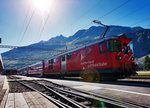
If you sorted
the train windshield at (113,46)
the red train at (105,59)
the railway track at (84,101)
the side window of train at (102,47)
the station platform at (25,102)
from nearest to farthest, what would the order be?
the railway track at (84,101) < the station platform at (25,102) < the red train at (105,59) < the train windshield at (113,46) < the side window of train at (102,47)

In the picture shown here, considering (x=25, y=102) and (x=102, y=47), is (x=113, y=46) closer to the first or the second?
(x=102, y=47)

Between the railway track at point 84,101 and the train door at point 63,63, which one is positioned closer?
the railway track at point 84,101

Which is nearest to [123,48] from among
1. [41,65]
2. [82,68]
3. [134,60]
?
[134,60]

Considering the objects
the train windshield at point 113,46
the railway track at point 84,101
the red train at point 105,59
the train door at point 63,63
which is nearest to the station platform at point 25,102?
the railway track at point 84,101

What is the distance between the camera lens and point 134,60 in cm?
999

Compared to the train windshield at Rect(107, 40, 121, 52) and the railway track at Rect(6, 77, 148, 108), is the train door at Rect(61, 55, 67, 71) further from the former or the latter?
the railway track at Rect(6, 77, 148, 108)

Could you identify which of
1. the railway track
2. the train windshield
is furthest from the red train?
the railway track

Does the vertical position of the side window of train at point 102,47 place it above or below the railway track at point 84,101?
above

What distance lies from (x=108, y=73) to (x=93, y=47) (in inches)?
101

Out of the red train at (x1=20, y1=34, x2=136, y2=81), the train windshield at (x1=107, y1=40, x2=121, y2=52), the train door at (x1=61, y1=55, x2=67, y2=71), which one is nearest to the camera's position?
Result: the red train at (x1=20, y1=34, x2=136, y2=81)

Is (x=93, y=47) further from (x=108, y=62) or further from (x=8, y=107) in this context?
(x=8, y=107)

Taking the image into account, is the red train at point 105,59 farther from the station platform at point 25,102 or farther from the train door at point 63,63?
the station platform at point 25,102

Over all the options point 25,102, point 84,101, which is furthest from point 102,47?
point 25,102

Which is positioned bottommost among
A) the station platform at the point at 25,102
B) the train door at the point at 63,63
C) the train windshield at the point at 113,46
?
the station platform at the point at 25,102
